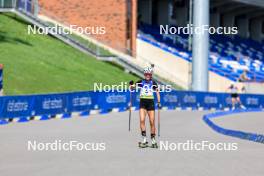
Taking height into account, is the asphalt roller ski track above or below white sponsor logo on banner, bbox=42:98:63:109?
below

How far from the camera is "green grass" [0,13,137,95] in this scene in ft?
118

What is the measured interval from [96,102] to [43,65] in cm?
803

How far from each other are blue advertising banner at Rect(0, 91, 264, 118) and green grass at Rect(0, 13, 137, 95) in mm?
3507

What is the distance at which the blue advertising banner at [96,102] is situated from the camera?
25.6m

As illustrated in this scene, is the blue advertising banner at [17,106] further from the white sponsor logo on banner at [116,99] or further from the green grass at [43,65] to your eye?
the white sponsor logo on banner at [116,99]

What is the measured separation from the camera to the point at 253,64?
64.9 m

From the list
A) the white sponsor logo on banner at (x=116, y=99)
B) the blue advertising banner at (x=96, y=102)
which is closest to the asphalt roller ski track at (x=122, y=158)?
the blue advertising banner at (x=96, y=102)

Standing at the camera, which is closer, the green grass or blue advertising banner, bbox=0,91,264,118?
blue advertising banner, bbox=0,91,264,118

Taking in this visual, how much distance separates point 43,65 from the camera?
40.0 meters

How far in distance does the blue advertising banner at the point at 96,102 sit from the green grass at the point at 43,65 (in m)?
3.51

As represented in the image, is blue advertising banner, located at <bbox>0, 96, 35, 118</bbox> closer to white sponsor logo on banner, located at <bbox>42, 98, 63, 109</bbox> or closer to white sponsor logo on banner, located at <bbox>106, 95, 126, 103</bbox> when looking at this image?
white sponsor logo on banner, located at <bbox>42, 98, 63, 109</bbox>

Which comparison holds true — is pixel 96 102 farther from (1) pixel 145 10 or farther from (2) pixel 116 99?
(1) pixel 145 10

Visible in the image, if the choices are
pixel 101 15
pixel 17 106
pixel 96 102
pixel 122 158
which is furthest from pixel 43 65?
pixel 122 158

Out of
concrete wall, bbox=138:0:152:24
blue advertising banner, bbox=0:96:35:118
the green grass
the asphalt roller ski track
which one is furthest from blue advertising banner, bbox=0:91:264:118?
concrete wall, bbox=138:0:152:24
